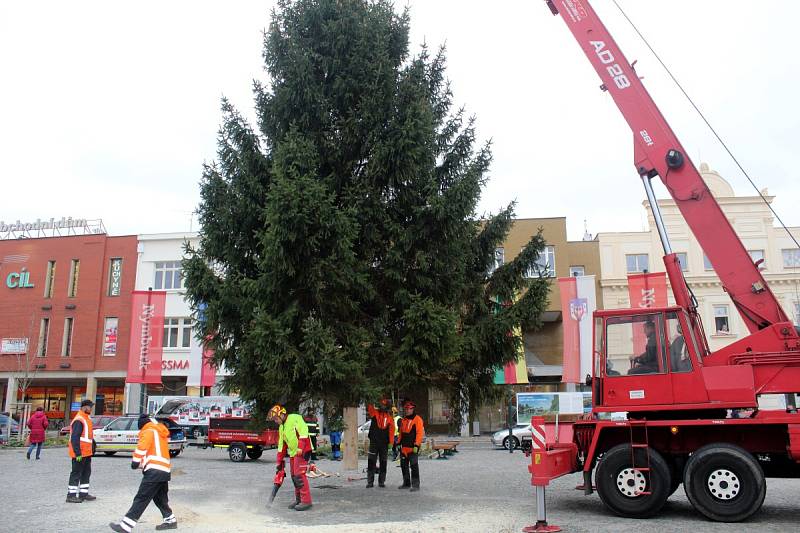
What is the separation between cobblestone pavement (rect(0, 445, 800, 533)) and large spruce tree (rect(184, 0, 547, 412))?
2054 mm

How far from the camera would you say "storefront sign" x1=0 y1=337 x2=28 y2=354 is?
44.1 metres

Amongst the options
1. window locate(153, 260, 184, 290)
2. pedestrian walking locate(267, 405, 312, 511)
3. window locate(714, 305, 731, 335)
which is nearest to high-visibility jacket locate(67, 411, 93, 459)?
pedestrian walking locate(267, 405, 312, 511)

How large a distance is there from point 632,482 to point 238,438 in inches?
631

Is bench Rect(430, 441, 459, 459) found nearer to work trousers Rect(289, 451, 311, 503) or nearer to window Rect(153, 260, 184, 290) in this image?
work trousers Rect(289, 451, 311, 503)

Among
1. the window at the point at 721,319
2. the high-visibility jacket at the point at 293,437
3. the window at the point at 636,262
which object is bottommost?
the high-visibility jacket at the point at 293,437

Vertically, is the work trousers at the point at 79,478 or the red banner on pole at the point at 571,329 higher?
the red banner on pole at the point at 571,329

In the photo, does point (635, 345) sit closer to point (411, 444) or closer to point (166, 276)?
point (411, 444)

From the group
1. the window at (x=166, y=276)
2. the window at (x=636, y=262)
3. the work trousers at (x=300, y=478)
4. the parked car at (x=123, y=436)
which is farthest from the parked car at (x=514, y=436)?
the window at (x=166, y=276)

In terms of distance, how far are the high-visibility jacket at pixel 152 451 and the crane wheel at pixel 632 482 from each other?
6787mm

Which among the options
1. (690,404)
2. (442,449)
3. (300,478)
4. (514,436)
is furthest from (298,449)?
(514,436)

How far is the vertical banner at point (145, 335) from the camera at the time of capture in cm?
3553

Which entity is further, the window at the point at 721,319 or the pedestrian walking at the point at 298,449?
the window at the point at 721,319

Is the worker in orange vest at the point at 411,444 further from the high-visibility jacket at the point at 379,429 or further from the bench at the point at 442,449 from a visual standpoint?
the bench at the point at 442,449

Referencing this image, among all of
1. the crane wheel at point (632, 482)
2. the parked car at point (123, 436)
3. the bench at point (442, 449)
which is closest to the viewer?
the crane wheel at point (632, 482)
